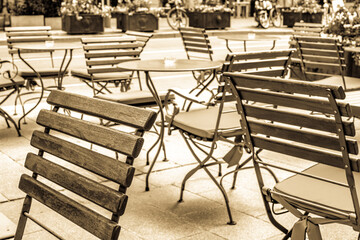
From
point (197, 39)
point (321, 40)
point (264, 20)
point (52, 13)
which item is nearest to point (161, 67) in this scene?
point (321, 40)

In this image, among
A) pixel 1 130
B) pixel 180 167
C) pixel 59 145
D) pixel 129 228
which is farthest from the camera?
pixel 1 130

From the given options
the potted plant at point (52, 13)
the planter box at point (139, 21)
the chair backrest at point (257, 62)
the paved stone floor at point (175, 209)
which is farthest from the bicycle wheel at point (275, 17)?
the chair backrest at point (257, 62)

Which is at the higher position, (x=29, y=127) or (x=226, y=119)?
(x=226, y=119)

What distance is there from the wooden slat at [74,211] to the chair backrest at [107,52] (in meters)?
4.26

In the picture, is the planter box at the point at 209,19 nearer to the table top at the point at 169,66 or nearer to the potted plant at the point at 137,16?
the potted plant at the point at 137,16

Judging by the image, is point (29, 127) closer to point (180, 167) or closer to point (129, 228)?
point (180, 167)

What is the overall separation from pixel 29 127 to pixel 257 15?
64.8 feet

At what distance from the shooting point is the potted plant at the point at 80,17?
18875 mm

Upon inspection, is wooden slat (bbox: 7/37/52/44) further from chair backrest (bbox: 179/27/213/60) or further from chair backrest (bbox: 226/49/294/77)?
chair backrest (bbox: 226/49/294/77)

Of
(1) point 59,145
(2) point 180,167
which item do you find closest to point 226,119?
(2) point 180,167

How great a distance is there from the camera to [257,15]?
25344 millimetres

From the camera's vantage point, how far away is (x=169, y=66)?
5059 mm

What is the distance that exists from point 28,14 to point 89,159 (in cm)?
1902

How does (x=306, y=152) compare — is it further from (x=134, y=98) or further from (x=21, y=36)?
(x=21, y=36)
